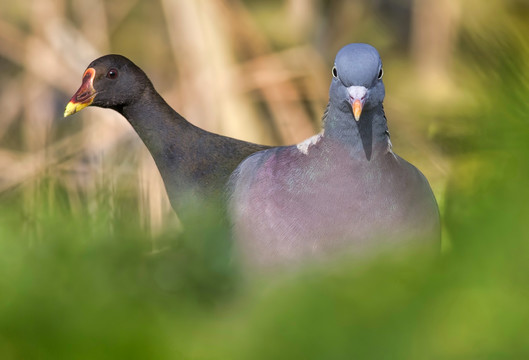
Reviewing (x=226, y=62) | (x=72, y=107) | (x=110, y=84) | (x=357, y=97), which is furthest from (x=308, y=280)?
(x=226, y=62)

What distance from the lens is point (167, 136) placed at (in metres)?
3.95

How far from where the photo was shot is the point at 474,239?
0.51 metres

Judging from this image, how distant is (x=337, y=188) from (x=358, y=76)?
1.38 feet

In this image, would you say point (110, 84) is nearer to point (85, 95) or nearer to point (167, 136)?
point (85, 95)

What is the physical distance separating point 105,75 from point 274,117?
12.2 ft

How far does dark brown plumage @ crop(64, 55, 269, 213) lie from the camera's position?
12.1 ft

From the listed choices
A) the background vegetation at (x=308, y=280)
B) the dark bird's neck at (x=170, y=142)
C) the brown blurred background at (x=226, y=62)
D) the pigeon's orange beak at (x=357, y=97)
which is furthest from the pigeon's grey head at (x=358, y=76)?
the brown blurred background at (x=226, y=62)

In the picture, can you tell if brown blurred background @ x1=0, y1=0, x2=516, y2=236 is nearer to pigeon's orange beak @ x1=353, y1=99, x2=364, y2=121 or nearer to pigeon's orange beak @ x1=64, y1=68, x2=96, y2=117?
pigeon's orange beak @ x1=64, y1=68, x2=96, y2=117

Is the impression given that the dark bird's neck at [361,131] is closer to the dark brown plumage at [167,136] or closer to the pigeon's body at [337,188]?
the pigeon's body at [337,188]

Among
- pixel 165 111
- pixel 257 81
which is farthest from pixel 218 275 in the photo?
pixel 257 81

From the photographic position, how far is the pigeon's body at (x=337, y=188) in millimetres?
2453

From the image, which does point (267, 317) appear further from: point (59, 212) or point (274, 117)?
point (274, 117)

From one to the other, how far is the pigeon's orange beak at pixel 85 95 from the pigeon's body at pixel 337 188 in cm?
138

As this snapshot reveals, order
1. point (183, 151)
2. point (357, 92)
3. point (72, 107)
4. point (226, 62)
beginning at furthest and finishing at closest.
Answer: point (226, 62), point (72, 107), point (183, 151), point (357, 92)
